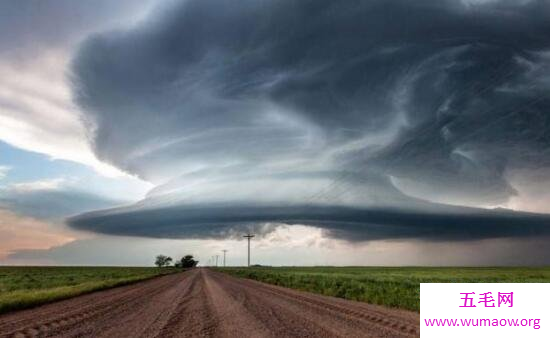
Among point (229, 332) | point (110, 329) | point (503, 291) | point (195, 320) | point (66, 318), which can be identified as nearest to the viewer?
point (503, 291)

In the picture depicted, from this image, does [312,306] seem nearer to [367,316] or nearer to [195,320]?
[367,316]

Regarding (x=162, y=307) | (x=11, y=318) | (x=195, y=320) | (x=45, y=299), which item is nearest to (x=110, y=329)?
(x=195, y=320)

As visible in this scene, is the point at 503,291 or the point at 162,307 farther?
the point at 162,307

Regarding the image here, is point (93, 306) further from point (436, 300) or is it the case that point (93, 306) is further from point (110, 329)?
point (436, 300)

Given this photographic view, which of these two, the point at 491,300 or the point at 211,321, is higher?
the point at 491,300

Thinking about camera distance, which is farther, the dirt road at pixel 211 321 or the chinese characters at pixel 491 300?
the dirt road at pixel 211 321

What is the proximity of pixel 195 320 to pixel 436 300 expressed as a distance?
10412mm

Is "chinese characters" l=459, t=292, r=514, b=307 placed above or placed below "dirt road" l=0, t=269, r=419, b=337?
above

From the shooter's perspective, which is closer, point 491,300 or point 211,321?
point 491,300

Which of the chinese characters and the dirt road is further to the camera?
the dirt road

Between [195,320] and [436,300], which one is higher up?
[436,300]

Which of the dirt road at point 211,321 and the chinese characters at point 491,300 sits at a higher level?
the chinese characters at point 491,300

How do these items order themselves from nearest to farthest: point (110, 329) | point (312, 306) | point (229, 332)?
point (229, 332) < point (110, 329) < point (312, 306)

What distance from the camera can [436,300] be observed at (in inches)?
499
